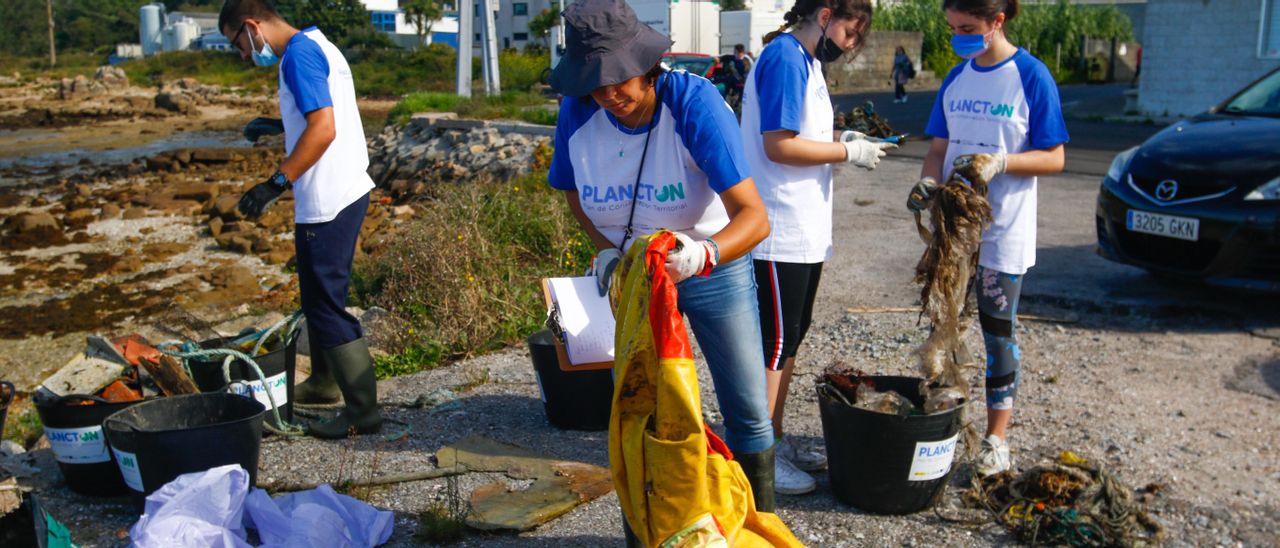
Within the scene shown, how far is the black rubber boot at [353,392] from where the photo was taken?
15.7ft

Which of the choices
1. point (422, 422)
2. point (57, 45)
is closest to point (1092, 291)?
point (422, 422)

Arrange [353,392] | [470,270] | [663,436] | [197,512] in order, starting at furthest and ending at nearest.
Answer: [470,270] → [353,392] → [197,512] → [663,436]

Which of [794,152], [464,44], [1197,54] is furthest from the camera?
[464,44]

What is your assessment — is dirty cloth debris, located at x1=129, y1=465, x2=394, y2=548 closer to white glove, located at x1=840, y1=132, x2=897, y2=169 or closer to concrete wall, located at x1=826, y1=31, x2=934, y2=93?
white glove, located at x1=840, y1=132, x2=897, y2=169

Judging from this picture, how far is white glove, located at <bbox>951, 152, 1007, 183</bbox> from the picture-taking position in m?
3.93

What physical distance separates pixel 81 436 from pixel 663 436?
272 centimetres

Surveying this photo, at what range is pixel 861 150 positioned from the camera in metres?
4.09

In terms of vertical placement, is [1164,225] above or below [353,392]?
above

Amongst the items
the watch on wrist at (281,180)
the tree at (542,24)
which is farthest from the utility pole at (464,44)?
the watch on wrist at (281,180)

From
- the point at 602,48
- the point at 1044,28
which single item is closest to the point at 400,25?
the point at 1044,28

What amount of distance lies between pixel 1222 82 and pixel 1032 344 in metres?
14.5

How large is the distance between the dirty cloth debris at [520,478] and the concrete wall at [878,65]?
29.8 metres

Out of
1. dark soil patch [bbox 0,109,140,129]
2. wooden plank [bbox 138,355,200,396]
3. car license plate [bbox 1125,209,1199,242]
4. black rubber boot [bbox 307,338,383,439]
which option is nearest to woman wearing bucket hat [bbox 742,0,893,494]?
black rubber boot [bbox 307,338,383,439]

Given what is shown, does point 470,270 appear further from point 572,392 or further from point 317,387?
point 572,392
